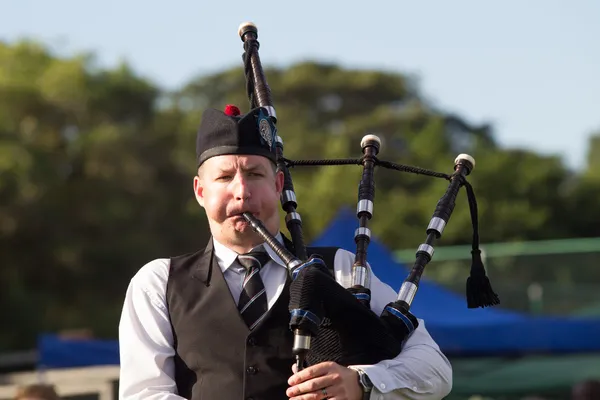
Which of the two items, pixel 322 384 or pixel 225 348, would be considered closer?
pixel 322 384

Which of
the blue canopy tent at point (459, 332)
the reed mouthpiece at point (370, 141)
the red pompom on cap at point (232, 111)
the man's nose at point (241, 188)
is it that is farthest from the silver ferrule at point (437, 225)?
the blue canopy tent at point (459, 332)

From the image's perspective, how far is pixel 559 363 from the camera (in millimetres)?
9234

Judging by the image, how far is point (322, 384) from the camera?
281cm

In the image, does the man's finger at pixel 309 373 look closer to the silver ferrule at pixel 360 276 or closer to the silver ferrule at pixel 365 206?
the silver ferrule at pixel 360 276

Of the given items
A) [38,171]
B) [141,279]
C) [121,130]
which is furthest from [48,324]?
[141,279]

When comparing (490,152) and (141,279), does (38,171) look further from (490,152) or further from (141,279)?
(141,279)

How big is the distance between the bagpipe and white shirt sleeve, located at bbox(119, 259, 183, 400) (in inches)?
14.1

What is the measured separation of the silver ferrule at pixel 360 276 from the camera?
3.12 metres

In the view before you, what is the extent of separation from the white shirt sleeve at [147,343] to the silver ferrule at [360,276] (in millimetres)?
532

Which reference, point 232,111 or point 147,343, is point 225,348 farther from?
point 232,111

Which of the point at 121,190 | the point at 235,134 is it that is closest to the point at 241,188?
the point at 235,134

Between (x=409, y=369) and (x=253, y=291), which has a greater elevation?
(x=253, y=291)

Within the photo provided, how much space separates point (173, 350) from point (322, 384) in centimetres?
51

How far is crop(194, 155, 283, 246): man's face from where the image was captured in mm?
3127
